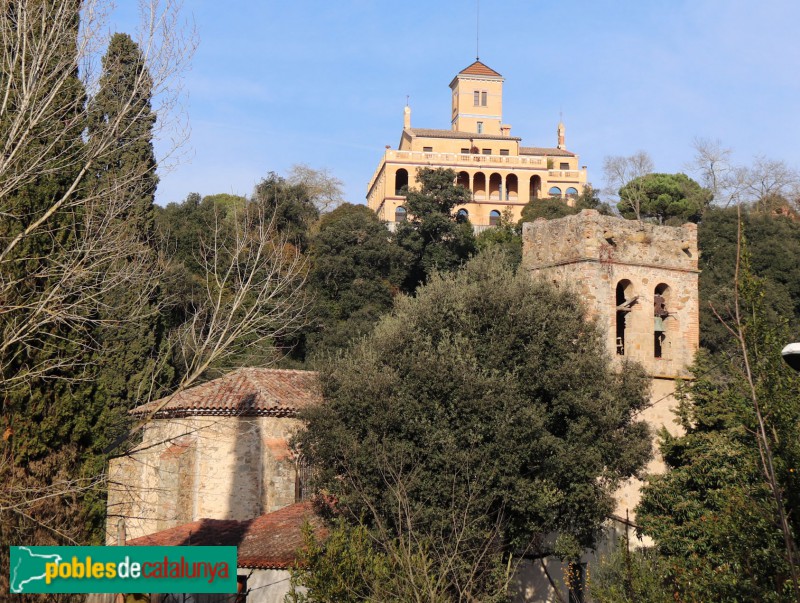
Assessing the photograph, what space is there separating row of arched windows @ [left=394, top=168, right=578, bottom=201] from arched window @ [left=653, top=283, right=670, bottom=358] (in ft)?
176

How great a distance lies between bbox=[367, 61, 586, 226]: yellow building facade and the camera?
7838 centimetres

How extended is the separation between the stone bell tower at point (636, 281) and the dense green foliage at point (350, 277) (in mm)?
16345

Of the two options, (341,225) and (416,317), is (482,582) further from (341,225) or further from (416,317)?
(341,225)

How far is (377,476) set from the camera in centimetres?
1783

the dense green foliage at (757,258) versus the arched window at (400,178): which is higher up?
the arched window at (400,178)

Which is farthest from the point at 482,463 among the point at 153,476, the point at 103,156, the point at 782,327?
the point at 153,476

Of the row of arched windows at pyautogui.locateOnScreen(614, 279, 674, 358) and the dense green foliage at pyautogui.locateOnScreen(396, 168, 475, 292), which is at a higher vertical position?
the dense green foliage at pyautogui.locateOnScreen(396, 168, 475, 292)

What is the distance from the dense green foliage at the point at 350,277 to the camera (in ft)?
139

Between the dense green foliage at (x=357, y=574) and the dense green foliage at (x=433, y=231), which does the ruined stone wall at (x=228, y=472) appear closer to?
the dense green foliage at (x=357, y=574)

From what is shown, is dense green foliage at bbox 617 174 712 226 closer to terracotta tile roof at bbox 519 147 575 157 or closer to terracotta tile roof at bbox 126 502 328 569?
terracotta tile roof at bbox 519 147 575 157

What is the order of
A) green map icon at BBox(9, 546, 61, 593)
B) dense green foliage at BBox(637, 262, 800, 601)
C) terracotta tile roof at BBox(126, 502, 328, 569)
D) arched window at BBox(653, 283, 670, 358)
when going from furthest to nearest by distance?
1. arched window at BBox(653, 283, 670, 358)
2. terracotta tile roof at BBox(126, 502, 328, 569)
3. green map icon at BBox(9, 546, 61, 593)
4. dense green foliage at BBox(637, 262, 800, 601)

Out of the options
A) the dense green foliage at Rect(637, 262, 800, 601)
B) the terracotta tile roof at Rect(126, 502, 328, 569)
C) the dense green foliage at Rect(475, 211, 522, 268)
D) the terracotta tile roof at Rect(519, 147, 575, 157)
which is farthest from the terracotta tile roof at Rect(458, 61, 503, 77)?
the terracotta tile roof at Rect(126, 502, 328, 569)

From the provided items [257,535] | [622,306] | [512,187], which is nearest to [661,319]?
[622,306]

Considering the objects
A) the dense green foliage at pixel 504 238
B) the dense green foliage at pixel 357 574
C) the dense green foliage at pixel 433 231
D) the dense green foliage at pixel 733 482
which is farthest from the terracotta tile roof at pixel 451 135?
the dense green foliage at pixel 357 574
